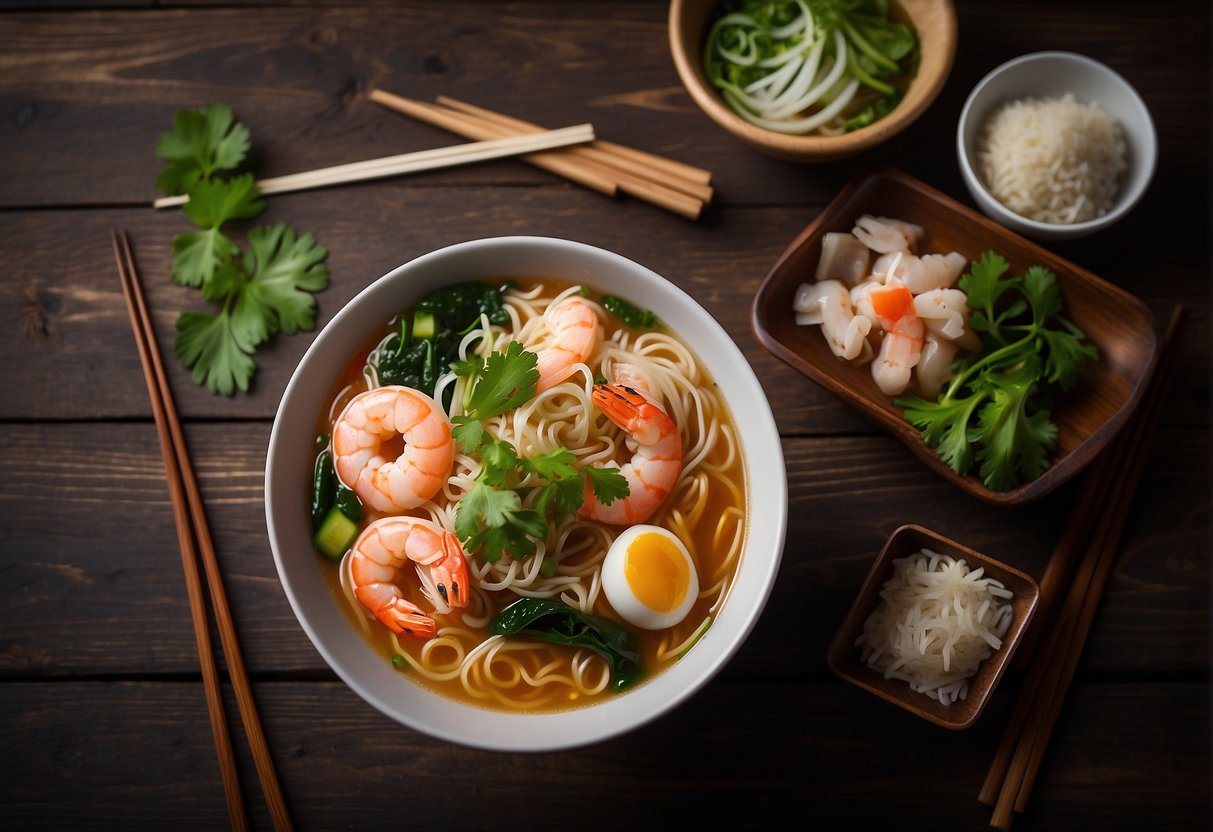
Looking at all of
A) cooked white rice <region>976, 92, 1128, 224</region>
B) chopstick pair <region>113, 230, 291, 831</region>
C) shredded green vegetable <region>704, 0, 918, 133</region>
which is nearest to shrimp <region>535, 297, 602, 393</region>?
shredded green vegetable <region>704, 0, 918, 133</region>

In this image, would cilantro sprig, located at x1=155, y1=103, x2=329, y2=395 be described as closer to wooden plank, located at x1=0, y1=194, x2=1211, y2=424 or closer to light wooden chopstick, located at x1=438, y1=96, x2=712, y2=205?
wooden plank, located at x1=0, y1=194, x2=1211, y2=424

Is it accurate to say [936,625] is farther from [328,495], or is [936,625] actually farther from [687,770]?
[328,495]

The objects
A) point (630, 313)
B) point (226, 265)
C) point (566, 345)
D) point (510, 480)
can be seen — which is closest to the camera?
point (510, 480)

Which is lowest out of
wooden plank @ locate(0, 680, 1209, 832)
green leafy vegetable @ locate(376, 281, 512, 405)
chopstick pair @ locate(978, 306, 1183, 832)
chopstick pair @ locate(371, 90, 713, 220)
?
wooden plank @ locate(0, 680, 1209, 832)

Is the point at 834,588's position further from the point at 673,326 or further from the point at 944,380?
the point at 673,326

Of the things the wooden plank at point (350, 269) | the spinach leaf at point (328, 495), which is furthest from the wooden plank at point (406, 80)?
the spinach leaf at point (328, 495)

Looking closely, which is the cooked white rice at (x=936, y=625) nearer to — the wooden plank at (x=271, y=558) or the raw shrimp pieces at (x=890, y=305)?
the wooden plank at (x=271, y=558)

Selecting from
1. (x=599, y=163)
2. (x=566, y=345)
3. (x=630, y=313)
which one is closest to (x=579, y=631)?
(x=566, y=345)
